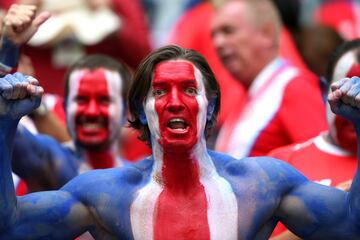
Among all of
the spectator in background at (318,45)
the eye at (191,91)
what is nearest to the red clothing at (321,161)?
the eye at (191,91)

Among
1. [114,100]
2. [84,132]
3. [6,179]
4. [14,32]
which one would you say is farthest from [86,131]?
[6,179]

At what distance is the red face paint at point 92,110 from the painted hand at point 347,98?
71.3 inches

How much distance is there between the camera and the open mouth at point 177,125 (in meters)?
4.63

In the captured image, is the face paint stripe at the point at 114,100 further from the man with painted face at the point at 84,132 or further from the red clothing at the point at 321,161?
the red clothing at the point at 321,161

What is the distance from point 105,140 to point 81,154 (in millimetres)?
130

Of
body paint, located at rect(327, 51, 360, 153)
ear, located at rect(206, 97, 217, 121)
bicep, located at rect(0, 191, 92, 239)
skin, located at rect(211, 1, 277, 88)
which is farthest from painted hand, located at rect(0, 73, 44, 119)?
skin, located at rect(211, 1, 277, 88)

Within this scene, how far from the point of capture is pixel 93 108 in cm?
607

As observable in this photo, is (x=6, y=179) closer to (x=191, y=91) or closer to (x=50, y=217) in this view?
(x=50, y=217)

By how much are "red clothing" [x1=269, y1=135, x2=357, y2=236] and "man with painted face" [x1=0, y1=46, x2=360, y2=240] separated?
0.80 m

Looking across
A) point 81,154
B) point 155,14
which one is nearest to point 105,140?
point 81,154

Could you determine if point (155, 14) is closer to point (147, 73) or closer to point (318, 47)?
point (318, 47)

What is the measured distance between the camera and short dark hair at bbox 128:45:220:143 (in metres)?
4.75

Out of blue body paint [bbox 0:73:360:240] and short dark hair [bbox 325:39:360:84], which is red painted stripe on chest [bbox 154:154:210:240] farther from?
short dark hair [bbox 325:39:360:84]

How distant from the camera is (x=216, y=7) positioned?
7898mm
